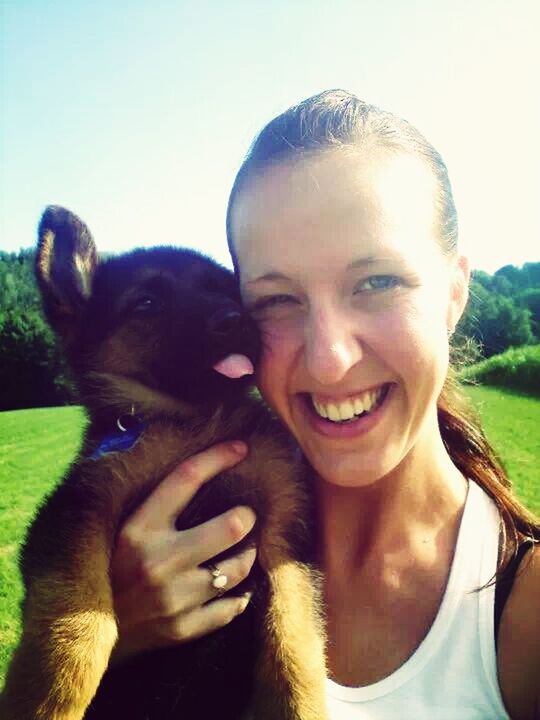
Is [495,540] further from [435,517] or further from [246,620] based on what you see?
[246,620]

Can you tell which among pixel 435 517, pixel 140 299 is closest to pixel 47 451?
pixel 140 299

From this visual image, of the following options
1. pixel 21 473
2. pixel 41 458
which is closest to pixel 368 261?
pixel 21 473

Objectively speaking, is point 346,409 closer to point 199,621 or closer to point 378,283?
point 378,283

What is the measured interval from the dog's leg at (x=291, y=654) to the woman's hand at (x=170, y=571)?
14cm

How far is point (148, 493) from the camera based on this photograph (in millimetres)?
2309

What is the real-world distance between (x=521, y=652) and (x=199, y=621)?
1.01m

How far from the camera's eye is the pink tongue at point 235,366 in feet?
7.92

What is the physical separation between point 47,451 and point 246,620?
15.4 metres

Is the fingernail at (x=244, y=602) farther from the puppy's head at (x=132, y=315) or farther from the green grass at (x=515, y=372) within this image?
the green grass at (x=515, y=372)

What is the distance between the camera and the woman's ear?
Result: 7.64ft

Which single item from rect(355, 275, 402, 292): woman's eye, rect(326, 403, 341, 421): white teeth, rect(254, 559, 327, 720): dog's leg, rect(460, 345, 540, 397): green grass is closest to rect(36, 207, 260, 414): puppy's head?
rect(326, 403, 341, 421): white teeth

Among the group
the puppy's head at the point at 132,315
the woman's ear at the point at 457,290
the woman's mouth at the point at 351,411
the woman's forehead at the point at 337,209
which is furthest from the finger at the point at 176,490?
the woman's ear at the point at 457,290

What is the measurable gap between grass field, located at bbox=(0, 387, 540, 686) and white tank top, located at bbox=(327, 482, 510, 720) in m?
1.48

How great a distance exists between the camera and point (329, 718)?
1902 millimetres
